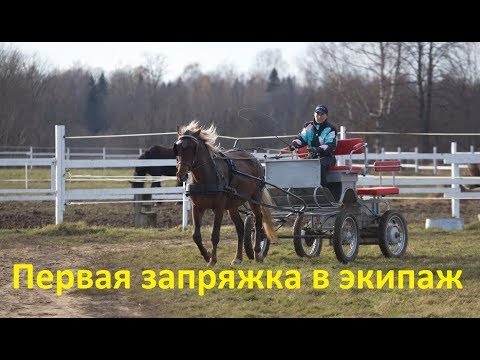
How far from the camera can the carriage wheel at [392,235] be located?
9.99m

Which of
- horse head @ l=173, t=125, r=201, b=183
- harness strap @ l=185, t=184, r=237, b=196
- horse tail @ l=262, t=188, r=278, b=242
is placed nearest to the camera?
horse head @ l=173, t=125, r=201, b=183

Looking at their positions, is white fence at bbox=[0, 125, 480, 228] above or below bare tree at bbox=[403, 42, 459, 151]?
below

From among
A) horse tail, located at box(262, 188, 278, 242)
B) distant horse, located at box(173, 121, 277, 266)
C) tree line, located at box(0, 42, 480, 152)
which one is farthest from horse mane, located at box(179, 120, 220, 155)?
tree line, located at box(0, 42, 480, 152)

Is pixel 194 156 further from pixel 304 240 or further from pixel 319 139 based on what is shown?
pixel 304 240

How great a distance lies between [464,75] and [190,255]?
3695 cm

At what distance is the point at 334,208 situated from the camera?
9.62 m

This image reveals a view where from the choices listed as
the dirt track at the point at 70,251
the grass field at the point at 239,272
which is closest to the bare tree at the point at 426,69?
the dirt track at the point at 70,251

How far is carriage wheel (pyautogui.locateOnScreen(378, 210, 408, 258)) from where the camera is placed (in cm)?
999

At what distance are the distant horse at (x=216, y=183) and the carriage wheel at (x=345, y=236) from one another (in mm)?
931

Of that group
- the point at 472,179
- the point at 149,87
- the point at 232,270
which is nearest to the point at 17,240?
the point at 232,270

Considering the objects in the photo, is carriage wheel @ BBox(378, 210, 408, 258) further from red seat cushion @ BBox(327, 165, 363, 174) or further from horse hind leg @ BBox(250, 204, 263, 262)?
horse hind leg @ BBox(250, 204, 263, 262)

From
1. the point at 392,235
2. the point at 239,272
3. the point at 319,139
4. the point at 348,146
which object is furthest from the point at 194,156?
the point at 392,235

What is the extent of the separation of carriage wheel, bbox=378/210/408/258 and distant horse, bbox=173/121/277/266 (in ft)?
4.80

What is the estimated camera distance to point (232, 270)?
8805 mm
